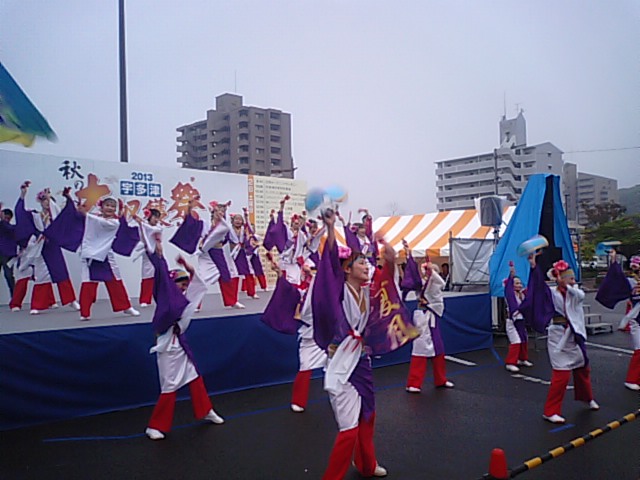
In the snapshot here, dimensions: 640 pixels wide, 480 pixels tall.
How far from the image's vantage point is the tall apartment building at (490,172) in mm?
44875

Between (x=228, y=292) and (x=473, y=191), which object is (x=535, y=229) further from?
(x=473, y=191)

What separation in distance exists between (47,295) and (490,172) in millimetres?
50134

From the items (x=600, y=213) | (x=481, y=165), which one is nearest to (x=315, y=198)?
(x=600, y=213)

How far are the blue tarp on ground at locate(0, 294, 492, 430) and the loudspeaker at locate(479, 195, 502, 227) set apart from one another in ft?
19.7

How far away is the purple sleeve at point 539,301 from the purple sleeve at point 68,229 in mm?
5595

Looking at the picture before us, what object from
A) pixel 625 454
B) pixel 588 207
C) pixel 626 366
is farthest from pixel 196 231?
pixel 588 207

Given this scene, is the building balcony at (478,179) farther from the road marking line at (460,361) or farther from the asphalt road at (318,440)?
the asphalt road at (318,440)

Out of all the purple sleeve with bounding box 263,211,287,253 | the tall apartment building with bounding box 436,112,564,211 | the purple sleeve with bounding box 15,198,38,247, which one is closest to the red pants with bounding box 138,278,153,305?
the purple sleeve with bounding box 15,198,38,247

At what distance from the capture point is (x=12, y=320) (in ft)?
19.4

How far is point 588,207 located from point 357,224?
20.7ft

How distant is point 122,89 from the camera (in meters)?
9.22

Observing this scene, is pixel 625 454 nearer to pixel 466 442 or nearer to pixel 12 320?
pixel 466 442

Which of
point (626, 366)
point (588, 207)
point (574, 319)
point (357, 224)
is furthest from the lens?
point (588, 207)

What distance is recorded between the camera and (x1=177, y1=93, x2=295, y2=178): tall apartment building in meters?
11.7
